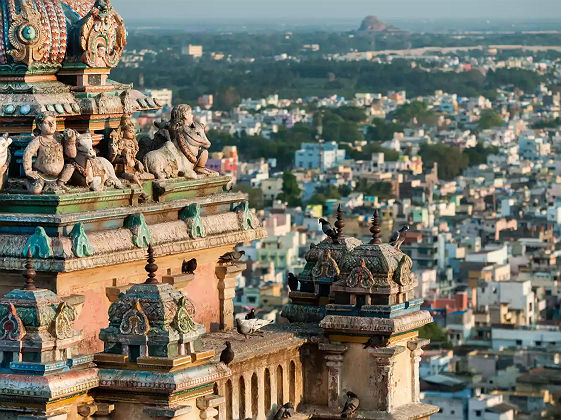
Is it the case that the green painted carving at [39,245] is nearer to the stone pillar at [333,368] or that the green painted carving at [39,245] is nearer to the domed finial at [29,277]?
the domed finial at [29,277]

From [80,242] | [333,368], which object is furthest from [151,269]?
[333,368]

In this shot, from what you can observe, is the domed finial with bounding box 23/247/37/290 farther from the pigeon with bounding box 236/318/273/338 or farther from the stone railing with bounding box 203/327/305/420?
the pigeon with bounding box 236/318/273/338

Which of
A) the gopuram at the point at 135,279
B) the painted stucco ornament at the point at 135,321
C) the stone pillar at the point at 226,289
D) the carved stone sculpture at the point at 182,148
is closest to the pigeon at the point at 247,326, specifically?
the gopuram at the point at 135,279

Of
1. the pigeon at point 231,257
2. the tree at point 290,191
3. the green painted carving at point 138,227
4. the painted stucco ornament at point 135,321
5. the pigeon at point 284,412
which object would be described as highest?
the green painted carving at point 138,227

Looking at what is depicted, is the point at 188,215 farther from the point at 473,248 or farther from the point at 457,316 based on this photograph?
the point at 473,248

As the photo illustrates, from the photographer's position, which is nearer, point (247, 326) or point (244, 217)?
point (247, 326)

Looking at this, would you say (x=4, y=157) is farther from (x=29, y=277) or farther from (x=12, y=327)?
(x=12, y=327)
